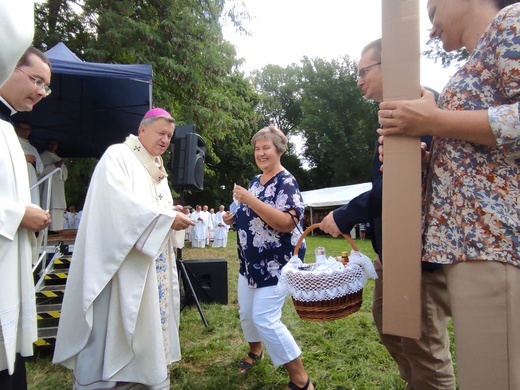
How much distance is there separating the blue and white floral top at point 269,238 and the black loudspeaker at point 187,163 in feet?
5.92

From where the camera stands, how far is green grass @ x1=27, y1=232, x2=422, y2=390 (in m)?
2.75

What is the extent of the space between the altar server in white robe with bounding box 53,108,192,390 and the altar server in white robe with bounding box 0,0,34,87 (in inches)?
63.4

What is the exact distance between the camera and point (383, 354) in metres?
3.15

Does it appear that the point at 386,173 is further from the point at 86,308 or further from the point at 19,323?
the point at 86,308

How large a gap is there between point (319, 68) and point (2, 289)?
37.5 metres

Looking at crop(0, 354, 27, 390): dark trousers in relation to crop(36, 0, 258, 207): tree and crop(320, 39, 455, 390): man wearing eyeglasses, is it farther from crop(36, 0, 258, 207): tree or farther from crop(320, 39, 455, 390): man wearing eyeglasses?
crop(36, 0, 258, 207): tree

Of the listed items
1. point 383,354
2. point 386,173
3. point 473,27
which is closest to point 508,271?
point 386,173

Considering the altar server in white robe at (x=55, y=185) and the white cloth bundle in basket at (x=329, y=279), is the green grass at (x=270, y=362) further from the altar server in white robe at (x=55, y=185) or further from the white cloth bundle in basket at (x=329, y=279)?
the altar server in white robe at (x=55, y=185)

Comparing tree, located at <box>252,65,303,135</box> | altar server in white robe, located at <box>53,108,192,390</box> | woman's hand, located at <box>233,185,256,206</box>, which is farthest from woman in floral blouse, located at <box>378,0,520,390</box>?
tree, located at <box>252,65,303,135</box>

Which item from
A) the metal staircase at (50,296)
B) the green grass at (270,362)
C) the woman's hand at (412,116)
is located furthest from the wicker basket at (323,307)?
the metal staircase at (50,296)

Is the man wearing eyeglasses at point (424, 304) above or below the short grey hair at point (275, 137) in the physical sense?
below

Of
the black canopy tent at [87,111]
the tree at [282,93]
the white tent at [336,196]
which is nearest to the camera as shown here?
the black canopy tent at [87,111]

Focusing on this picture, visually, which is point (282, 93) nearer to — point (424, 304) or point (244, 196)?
point (244, 196)

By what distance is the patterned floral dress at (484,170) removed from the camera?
101 centimetres
